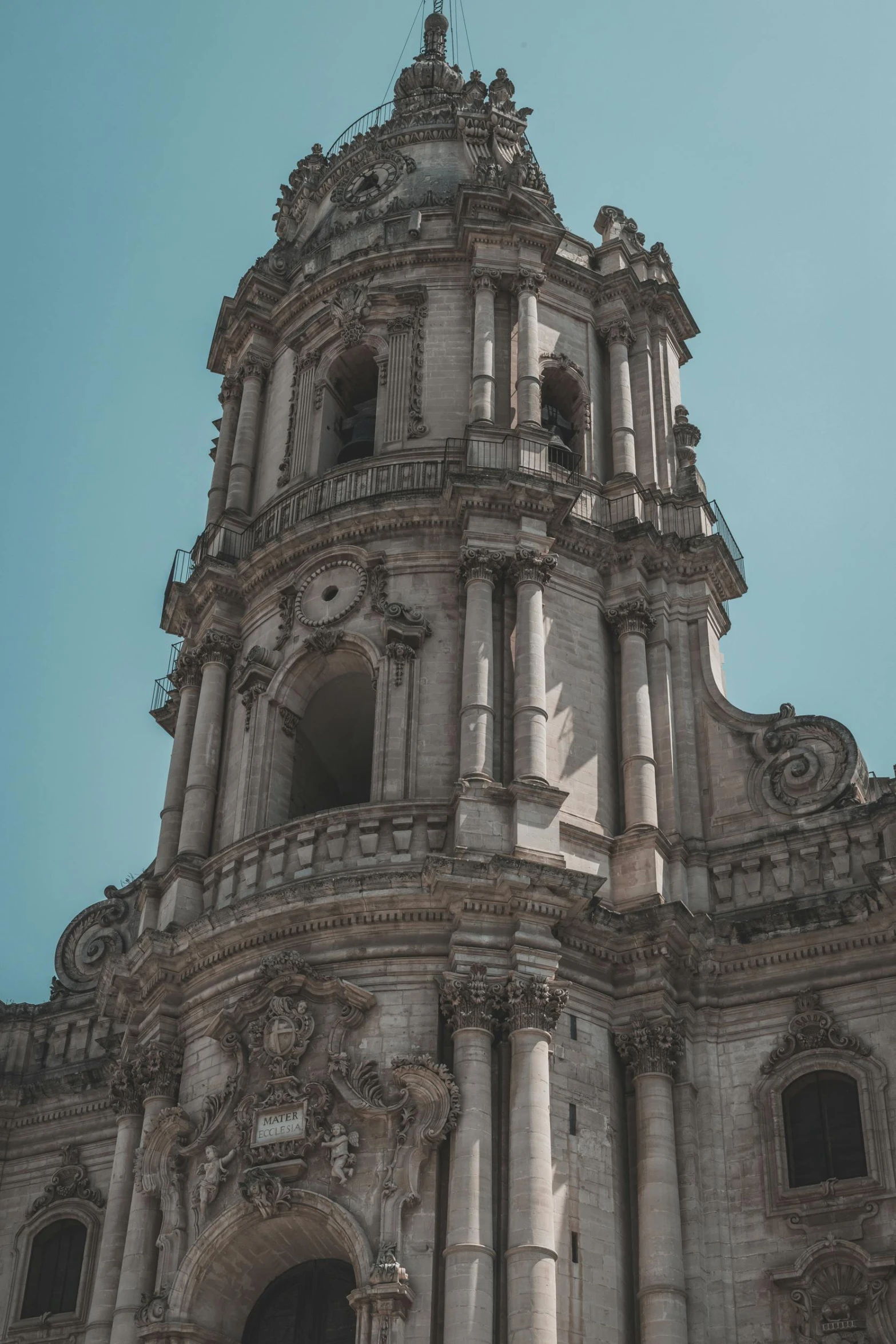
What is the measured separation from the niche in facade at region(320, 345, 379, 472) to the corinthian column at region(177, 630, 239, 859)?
4.37 meters

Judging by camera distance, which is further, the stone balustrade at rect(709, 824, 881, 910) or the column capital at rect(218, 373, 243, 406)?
the column capital at rect(218, 373, 243, 406)

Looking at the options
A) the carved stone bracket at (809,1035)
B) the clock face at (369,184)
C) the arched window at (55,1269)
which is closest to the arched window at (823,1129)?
the carved stone bracket at (809,1035)

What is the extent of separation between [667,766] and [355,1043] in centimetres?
678

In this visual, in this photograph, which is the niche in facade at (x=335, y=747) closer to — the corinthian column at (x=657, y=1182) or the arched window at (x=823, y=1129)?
the corinthian column at (x=657, y=1182)

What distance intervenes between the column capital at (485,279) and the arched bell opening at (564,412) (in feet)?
5.68

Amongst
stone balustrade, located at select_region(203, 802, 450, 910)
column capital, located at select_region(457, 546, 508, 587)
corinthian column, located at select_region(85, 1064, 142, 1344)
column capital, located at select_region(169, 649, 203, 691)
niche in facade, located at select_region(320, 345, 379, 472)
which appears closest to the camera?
corinthian column, located at select_region(85, 1064, 142, 1344)

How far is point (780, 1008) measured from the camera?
75.3 feet

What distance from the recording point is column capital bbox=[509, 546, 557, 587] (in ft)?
84.9

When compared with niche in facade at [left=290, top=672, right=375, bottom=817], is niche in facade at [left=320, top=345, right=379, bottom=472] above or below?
above

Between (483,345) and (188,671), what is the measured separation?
7452 mm

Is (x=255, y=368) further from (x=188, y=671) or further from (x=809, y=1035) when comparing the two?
(x=809, y=1035)

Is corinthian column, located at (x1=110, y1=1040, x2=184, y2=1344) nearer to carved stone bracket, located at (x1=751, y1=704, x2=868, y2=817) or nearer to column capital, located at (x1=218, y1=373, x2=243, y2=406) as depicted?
carved stone bracket, located at (x1=751, y1=704, x2=868, y2=817)

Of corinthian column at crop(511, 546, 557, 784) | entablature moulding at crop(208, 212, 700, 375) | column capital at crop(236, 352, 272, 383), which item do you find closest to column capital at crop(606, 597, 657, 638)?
corinthian column at crop(511, 546, 557, 784)

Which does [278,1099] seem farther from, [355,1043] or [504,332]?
[504,332]
